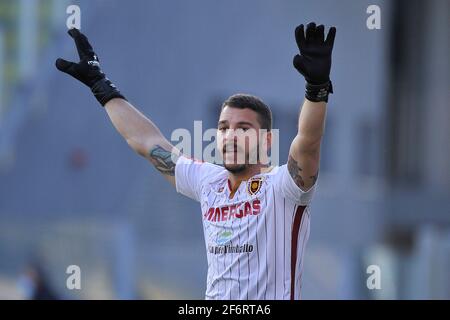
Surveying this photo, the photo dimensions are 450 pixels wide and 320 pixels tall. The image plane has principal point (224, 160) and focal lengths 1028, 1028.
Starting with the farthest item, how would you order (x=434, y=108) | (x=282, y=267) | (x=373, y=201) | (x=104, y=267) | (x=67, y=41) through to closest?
1. (x=434, y=108)
2. (x=373, y=201)
3. (x=67, y=41)
4. (x=104, y=267)
5. (x=282, y=267)

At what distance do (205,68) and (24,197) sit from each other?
14.1ft

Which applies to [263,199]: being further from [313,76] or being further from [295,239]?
[313,76]

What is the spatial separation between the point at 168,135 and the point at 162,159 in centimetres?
1106

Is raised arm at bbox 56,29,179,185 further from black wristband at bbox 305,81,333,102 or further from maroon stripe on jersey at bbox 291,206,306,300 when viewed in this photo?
black wristband at bbox 305,81,333,102

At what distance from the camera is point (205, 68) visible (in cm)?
1953

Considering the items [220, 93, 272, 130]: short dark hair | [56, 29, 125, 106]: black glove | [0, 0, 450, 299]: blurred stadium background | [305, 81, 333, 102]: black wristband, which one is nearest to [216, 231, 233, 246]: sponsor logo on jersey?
[220, 93, 272, 130]: short dark hair

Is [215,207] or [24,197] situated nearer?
[215,207]

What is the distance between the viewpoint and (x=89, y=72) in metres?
7.05

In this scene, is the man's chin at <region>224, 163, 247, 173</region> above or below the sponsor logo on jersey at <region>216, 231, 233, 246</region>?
above

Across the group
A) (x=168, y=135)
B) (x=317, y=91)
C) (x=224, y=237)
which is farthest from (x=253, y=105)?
(x=168, y=135)

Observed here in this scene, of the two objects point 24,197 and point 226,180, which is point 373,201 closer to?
point 24,197

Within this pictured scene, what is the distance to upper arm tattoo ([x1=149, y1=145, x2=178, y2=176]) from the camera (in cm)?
695
